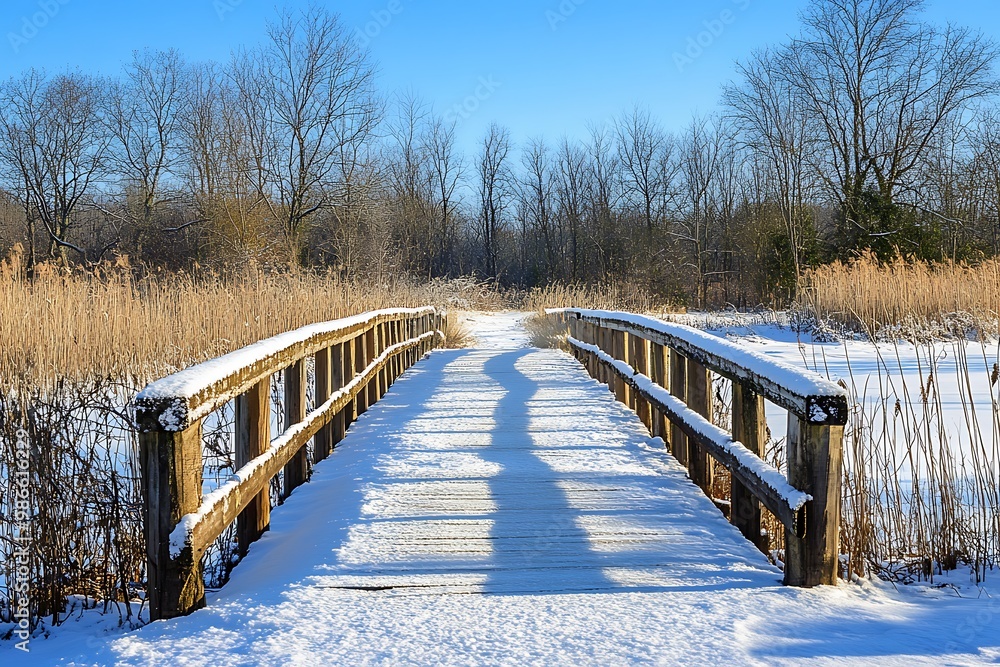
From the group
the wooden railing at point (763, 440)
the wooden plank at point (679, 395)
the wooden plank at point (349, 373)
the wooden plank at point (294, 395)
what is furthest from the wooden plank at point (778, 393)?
the wooden plank at point (349, 373)

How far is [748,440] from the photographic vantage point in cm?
317

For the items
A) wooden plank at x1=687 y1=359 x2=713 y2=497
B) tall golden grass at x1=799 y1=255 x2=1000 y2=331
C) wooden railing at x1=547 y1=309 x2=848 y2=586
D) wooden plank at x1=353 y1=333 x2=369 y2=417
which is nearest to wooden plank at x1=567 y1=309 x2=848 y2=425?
wooden railing at x1=547 y1=309 x2=848 y2=586

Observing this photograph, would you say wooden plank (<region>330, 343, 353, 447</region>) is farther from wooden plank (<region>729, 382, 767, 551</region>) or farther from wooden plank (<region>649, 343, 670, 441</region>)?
wooden plank (<region>729, 382, 767, 551</region>)

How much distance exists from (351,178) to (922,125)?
60.2 ft

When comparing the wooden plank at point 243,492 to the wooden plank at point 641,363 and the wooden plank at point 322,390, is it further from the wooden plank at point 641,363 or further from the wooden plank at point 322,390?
the wooden plank at point 641,363

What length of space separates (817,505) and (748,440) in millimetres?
660

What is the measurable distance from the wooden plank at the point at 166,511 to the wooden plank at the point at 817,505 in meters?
1.96

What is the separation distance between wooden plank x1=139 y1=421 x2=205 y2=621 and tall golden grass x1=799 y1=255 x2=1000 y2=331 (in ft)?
31.8

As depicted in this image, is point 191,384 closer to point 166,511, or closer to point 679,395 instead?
point 166,511

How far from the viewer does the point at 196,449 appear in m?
2.46

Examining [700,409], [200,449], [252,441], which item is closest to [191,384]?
[200,449]

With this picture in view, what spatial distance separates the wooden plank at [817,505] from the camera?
8.24 ft

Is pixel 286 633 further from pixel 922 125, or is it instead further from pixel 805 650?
pixel 922 125

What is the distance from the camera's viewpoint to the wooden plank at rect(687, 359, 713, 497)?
3.90 metres
